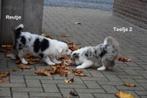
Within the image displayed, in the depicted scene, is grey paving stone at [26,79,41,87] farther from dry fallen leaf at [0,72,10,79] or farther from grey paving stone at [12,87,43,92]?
dry fallen leaf at [0,72,10,79]

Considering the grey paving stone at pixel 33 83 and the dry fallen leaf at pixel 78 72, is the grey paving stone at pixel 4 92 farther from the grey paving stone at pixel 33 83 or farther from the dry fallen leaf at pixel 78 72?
the dry fallen leaf at pixel 78 72

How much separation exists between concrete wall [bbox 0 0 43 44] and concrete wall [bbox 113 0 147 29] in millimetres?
6244

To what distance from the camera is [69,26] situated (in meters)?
14.0

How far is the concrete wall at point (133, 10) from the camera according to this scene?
15.5m

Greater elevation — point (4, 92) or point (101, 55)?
point (101, 55)

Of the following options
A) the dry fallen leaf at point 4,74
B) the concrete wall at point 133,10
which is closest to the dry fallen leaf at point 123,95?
the dry fallen leaf at point 4,74

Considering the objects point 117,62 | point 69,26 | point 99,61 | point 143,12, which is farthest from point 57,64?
point 143,12

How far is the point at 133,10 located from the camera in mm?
16812

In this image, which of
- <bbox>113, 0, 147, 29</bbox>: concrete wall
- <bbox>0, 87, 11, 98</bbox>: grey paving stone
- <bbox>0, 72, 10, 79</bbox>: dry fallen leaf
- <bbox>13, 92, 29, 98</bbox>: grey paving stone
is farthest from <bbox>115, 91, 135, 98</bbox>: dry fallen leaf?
<bbox>113, 0, 147, 29</bbox>: concrete wall

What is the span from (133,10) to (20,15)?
8.19 metres

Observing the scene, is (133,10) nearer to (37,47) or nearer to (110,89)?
(37,47)

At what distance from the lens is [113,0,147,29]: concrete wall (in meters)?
15.5

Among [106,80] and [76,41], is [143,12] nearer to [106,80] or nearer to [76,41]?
[76,41]

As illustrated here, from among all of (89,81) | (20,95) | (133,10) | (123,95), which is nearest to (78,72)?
(89,81)
